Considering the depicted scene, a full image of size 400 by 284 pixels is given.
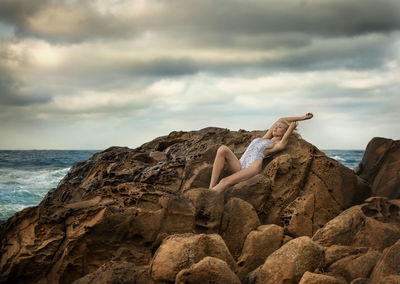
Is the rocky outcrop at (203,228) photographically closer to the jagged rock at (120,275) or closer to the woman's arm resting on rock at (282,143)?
the jagged rock at (120,275)

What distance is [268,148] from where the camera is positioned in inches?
283

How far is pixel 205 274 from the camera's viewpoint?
3.97 m

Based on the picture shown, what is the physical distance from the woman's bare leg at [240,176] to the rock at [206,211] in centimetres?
86

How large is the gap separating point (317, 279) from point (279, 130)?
3608mm

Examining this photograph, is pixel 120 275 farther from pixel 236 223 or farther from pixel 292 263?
pixel 236 223

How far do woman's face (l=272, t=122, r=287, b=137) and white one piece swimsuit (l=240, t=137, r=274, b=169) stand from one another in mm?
178

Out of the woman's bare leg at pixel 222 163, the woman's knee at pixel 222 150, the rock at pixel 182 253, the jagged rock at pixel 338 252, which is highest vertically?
the woman's knee at pixel 222 150

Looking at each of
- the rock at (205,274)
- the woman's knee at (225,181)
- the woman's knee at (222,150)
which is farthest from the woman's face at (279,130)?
the rock at (205,274)

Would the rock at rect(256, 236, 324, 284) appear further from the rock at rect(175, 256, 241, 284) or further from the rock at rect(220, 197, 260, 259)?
the rock at rect(220, 197, 260, 259)

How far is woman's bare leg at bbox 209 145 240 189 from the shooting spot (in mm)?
6566

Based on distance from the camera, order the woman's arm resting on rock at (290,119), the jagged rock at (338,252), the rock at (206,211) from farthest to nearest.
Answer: the woman's arm resting on rock at (290,119)
the rock at (206,211)
the jagged rock at (338,252)

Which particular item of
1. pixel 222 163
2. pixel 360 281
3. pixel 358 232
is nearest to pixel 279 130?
Answer: pixel 222 163

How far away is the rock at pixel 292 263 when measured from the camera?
168 inches

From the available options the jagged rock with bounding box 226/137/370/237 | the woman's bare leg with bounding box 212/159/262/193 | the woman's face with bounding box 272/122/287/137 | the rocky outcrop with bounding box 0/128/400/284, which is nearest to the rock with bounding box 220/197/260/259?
the rocky outcrop with bounding box 0/128/400/284
